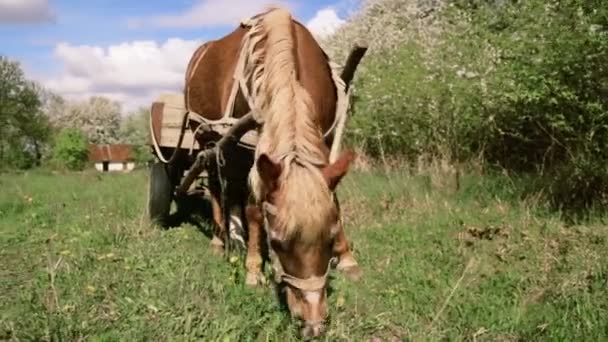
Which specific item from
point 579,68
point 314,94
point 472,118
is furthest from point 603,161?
point 314,94

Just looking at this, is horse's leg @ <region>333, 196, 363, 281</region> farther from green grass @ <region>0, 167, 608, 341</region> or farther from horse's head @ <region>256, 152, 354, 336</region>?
horse's head @ <region>256, 152, 354, 336</region>

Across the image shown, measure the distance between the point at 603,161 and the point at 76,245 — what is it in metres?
5.51

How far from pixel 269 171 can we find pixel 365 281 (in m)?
1.75

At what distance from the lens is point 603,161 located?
6723 mm

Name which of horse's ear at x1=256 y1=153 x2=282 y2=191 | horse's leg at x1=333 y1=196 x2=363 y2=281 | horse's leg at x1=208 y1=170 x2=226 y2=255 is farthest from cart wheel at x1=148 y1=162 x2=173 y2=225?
horse's ear at x1=256 y1=153 x2=282 y2=191

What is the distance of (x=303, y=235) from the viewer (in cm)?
312

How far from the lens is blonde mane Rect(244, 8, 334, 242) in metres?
3.16

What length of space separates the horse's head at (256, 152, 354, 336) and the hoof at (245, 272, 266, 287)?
1.23 meters

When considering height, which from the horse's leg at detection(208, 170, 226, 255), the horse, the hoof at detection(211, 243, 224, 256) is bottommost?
the hoof at detection(211, 243, 224, 256)

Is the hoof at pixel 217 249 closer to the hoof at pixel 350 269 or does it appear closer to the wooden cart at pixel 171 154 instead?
the wooden cart at pixel 171 154

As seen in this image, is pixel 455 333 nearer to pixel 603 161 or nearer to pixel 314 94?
pixel 314 94

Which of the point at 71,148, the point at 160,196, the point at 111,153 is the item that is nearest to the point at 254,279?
the point at 160,196

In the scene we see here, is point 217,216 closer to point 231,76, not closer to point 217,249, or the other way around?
point 217,249

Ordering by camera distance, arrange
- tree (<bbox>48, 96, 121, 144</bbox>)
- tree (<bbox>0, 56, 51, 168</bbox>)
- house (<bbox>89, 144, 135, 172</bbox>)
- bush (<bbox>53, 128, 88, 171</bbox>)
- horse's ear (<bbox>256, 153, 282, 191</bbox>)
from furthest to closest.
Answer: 1. tree (<bbox>48, 96, 121, 144</bbox>)
2. house (<bbox>89, 144, 135, 172</bbox>)
3. bush (<bbox>53, 128, 88, 171</bbox>)
4. tree (<bbox>0, 56, 51, 168</bbox>)
5. horse's ear (<bbox>256, 153, 282, 191</bbox>)
